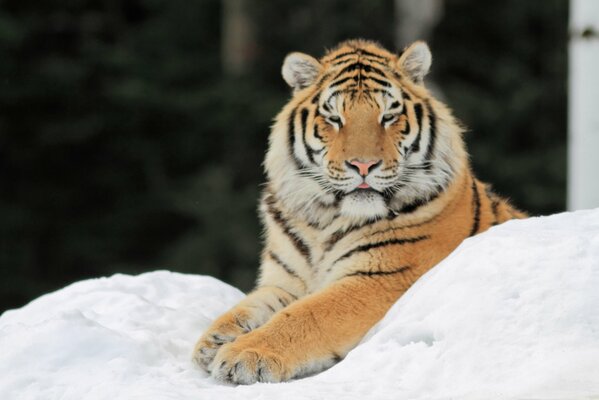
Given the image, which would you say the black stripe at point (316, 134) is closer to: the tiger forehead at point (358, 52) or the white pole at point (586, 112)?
the tiger forehead at point (358, 52)

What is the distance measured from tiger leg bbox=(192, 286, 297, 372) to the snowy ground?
0.08 m

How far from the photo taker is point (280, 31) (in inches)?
565

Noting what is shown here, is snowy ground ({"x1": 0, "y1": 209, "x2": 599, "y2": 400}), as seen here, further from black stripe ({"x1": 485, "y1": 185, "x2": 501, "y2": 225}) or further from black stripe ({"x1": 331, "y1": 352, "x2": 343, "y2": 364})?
black stripe ({"x1": 485, "y1": 185, "x2": 501, "y2": 225})

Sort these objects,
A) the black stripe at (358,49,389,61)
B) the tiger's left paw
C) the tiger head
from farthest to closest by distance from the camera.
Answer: the black stripe at (358,49,389,61), the tiger head, the tiger's left paw

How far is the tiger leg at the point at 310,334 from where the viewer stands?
344cm

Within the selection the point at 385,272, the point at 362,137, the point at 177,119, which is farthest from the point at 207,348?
the point at 177,119

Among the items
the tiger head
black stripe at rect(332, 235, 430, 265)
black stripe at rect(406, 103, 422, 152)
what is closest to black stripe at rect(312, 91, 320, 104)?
the tiger head

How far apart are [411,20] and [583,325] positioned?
10.4 meters

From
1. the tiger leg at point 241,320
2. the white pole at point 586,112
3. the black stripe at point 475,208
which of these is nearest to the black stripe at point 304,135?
the tiger leg at point 241,320

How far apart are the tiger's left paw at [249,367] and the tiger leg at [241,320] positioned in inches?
4.9

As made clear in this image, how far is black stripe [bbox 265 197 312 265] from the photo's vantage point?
13.9ft

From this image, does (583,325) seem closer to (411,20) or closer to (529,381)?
(529,381)

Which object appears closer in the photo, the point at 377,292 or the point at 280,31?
the point at 377,292

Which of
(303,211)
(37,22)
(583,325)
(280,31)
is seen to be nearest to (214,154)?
(280,31)
